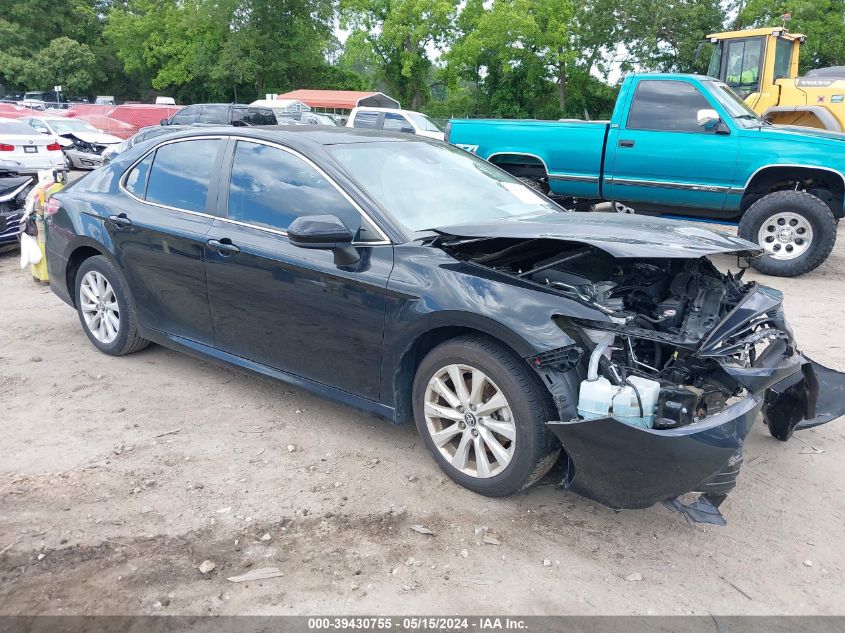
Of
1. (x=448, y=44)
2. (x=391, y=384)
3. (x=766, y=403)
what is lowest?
(x=766, y=403)

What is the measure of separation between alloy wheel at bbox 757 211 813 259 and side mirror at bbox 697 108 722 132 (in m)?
1.27

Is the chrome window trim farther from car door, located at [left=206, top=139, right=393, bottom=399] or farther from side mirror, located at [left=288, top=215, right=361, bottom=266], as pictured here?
side mirror, located at [left=288, top=215, right=361, bottom=266]

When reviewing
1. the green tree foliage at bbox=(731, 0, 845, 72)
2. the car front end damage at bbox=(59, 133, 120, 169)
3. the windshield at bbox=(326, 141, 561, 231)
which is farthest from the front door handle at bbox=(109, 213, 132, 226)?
the green tree foliage at bbox=(731, 0, 845, 72)

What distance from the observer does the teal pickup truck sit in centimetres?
788

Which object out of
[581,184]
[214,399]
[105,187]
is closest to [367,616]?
[214,399]

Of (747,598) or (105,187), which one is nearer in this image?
(747,598)

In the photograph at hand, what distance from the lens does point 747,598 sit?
270 cm

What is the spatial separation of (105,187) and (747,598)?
4.64 meters

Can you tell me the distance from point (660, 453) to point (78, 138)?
2256cm

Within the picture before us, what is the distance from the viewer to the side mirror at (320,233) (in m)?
3.32

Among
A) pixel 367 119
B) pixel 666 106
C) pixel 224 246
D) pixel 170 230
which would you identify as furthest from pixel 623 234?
pixel 367 119

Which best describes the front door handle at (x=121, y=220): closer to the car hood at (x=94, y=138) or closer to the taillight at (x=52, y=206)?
the taillight at (x=52, y=206)

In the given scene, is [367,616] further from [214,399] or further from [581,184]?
[581,184]

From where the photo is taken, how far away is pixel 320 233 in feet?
10.9
